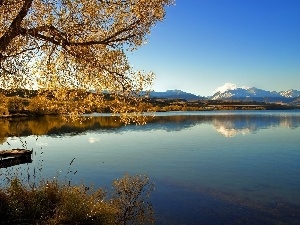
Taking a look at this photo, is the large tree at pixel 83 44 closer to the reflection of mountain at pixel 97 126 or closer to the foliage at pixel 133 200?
the foliage at pixel 133 200

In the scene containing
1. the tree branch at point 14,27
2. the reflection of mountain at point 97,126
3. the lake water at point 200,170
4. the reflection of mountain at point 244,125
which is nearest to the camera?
the tree branch at point 14,27

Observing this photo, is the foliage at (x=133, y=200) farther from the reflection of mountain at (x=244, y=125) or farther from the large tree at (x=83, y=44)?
the reflection of mountain at (x=244, y=125)

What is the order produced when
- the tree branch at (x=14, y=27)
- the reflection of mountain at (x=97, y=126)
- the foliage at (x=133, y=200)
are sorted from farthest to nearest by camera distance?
the reflection of mountain at (x=97, y=126), the foliage at (x=133, y=200), the tree branch at (x=14, y=27)

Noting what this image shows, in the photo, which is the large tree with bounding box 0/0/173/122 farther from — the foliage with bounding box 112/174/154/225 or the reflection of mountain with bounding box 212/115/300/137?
the reflection of mountain with bounding box 212/115/300/137

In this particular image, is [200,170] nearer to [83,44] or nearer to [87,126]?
[83,44]

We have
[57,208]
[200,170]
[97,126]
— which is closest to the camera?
[57,208]

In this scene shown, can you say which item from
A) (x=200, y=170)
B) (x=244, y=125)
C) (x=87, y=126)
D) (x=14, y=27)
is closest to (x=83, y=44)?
(x=14, y=27)

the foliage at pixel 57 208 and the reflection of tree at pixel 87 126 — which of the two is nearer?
the foliage at pixel 57 208

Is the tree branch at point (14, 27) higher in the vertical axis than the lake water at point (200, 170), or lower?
higher

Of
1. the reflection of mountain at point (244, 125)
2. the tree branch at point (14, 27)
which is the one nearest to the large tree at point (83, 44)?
the tree branch at point (14, 27)

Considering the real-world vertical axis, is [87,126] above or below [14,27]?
below

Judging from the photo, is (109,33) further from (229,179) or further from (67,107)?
(229,179)

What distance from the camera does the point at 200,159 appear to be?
35406 millimetres

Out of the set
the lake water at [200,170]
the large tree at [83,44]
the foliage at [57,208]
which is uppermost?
the large tree at [83,44]
